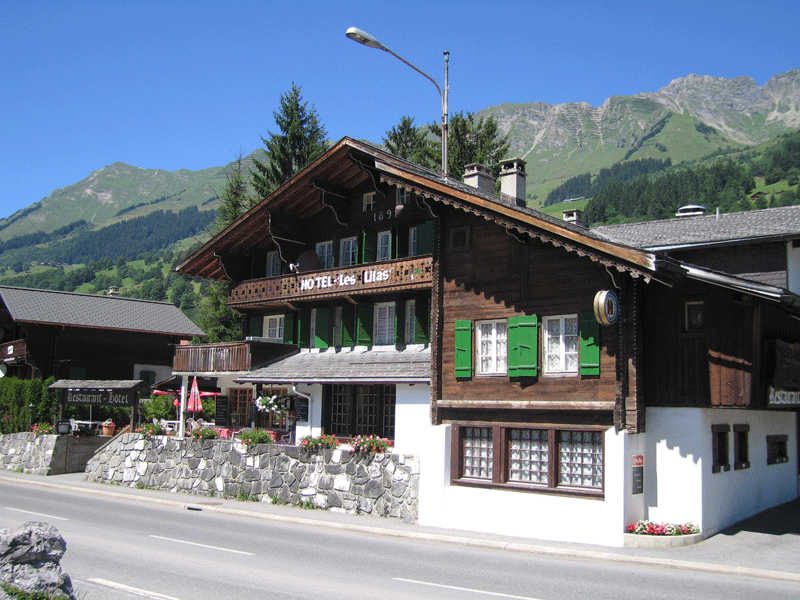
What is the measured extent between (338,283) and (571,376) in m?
10.1

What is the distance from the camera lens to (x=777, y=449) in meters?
20.5

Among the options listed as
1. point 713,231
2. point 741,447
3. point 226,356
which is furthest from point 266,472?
point 713,231

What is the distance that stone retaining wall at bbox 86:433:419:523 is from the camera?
19719mm

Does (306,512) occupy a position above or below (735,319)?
below

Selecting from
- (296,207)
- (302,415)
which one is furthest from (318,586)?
(296,207)

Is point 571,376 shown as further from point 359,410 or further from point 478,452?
point 359,410

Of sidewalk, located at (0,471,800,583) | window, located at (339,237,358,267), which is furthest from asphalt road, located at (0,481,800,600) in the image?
window, located at (339,237,358,267)

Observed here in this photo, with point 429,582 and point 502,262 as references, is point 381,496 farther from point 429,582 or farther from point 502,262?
point 429,582

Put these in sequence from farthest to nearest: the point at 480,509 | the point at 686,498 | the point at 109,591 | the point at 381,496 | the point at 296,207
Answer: the point at 296,207 → the point at 381,496 → the point at 480,509 → the point at 686,498 → the point at 109,591

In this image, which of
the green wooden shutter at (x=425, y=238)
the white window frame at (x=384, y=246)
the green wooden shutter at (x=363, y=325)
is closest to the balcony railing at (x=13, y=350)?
the green wooden shutter at (x=363, y=325)

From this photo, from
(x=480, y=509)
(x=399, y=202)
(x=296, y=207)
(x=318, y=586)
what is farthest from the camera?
(x=296, y=207)

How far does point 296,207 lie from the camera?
27.5 meters

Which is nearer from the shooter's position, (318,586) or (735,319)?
(318,586)

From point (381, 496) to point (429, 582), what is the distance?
8553 millimetres
